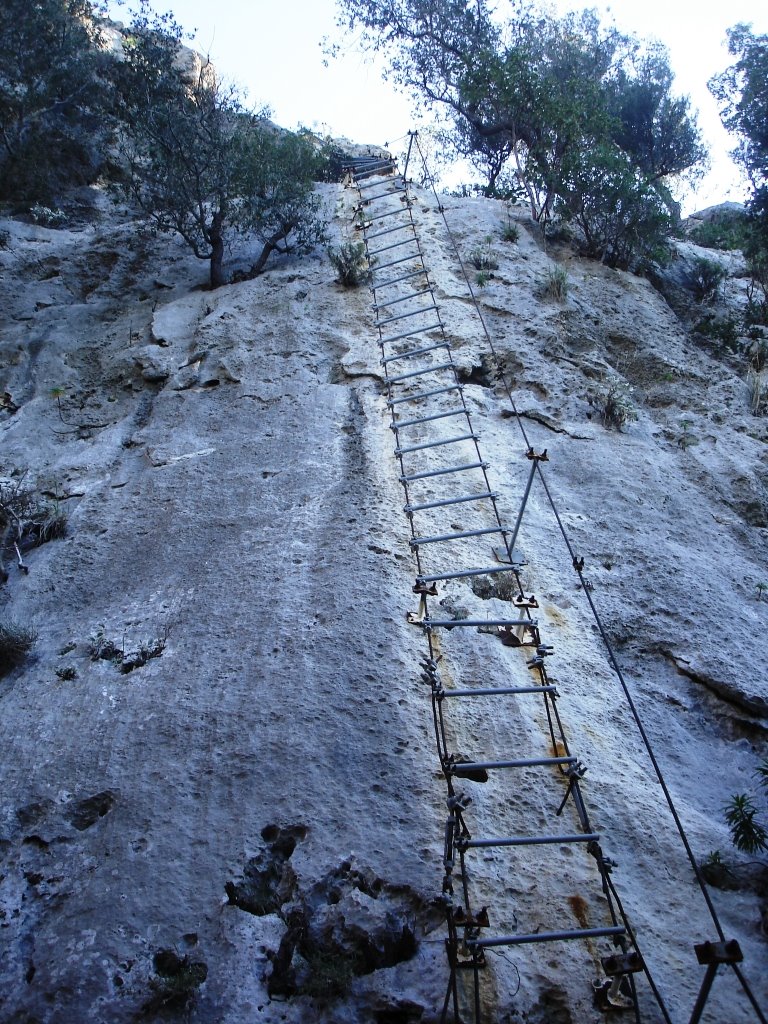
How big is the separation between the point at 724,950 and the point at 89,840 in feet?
9.26

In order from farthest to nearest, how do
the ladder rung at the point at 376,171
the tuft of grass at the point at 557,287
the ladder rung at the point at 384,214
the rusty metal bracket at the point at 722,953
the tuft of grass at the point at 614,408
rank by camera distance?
the ladder rung at the point at 376,171 → the ladder rung at the point at 384,214 → the tuft of grass at the point at 557,287 → the tuft of grass at the point at 614,408 → the rusty metal bracket at the point at 722,953

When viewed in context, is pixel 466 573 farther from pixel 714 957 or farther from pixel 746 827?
pixel 714 957

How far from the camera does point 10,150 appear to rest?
11930 mm

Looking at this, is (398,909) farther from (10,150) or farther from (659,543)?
(10,150)

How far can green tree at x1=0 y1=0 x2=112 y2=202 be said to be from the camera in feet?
39.2

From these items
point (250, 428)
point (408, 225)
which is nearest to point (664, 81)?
point (408, 225)

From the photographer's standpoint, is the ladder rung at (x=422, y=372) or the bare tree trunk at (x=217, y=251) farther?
the bare tree trunk at (x=217, y=251)

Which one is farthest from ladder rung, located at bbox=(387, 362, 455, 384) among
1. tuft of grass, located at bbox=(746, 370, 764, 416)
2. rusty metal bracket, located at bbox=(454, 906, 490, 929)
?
rusty metal bracket, located at bbox=(454, 906, 490, 929)

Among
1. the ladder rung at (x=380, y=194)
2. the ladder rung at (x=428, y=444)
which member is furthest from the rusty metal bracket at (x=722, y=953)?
the ladder rung at (x=380, y=194)

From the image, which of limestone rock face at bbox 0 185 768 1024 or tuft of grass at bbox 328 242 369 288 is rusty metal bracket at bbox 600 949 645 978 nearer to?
limestone rock face at bbox 0 185 768 1024

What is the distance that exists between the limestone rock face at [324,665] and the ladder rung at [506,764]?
0.51 feet

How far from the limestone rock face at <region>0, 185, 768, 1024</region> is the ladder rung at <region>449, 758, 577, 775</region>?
0.16 m

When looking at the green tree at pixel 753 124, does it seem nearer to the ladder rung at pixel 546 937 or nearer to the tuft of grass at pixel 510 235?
the tuft of grass at pixel 510 235

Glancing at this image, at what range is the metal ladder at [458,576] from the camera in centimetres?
323
